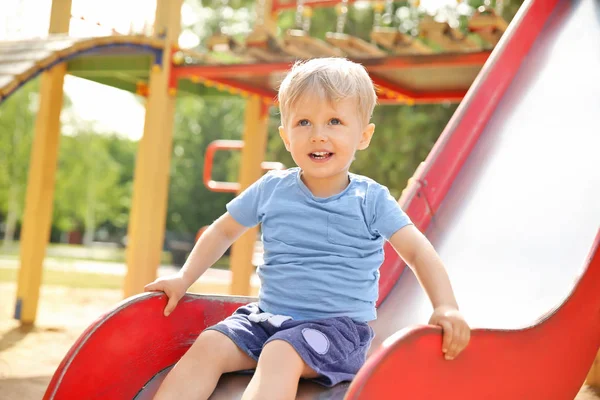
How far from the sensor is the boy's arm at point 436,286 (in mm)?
1502

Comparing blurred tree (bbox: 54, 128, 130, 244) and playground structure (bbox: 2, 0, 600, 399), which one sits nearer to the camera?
playground structure (bbox: 2, 0, 600, 399)

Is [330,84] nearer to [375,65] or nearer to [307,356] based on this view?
[307,356]

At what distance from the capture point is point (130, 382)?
179 centimetres

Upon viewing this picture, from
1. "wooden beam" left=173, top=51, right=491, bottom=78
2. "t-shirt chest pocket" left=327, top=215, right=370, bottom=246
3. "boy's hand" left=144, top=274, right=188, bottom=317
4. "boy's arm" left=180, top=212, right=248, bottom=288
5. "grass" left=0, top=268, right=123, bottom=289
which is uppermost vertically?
"wooden beam" left=173, top=51, right=491, bottom=78

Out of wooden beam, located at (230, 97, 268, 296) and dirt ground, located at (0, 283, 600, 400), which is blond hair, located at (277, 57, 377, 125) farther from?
wooden beam, located at (230, 97, 268, 296)

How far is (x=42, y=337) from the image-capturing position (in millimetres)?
4344

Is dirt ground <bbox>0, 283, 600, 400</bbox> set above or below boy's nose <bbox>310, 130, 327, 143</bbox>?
below

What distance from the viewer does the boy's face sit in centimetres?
177

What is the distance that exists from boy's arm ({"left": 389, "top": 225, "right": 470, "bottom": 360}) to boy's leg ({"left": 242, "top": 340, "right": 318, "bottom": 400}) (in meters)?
0.31

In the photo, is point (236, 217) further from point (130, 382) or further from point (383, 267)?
point (383, 267)

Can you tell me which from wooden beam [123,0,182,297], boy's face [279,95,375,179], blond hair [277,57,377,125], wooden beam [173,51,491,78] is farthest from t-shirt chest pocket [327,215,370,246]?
wooden beam [123,0,182,297]

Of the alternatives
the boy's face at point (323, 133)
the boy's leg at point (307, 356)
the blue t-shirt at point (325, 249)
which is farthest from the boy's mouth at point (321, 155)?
the boy's leg at point (307, 356)

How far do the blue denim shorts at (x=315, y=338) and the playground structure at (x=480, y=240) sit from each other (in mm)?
52

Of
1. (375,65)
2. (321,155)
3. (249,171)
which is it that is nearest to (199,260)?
(321,155)
